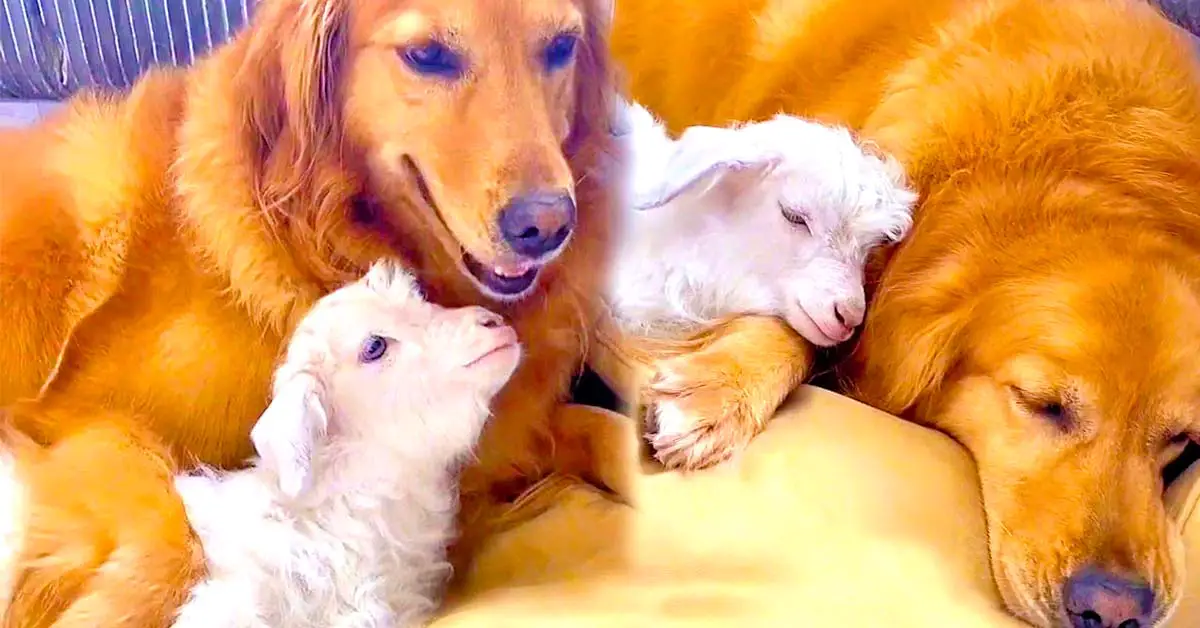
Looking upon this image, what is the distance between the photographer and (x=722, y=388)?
2.39 ft

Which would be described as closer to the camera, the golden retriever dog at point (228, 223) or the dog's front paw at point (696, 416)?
the golden retriever dog at point (228, 223)

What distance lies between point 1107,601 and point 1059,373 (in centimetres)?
15

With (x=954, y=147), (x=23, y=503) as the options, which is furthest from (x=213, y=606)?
(x=954, y=147)

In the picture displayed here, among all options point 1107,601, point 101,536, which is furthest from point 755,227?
point 101,536

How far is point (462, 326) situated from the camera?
61 centimetres

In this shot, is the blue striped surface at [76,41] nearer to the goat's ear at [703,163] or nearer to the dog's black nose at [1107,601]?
the goat's ear at [703,163]

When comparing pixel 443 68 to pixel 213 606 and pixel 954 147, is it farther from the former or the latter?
pixel 954 147

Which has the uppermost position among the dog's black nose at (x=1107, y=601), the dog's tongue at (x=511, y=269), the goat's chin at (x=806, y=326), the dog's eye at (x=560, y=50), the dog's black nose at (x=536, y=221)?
the dog's eye at (x=560, y=50)

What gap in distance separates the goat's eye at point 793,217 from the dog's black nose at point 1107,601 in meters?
0.30

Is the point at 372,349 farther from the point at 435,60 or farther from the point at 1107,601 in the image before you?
the point at 1107,601

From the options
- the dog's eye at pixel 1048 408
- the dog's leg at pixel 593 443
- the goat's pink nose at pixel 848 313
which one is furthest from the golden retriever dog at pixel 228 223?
the dog's eye at pixel 1048 408

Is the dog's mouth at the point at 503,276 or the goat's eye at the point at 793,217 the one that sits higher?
the dog's mouth at the point at 503,276

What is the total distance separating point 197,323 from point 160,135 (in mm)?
120

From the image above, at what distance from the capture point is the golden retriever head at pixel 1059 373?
657 mm
